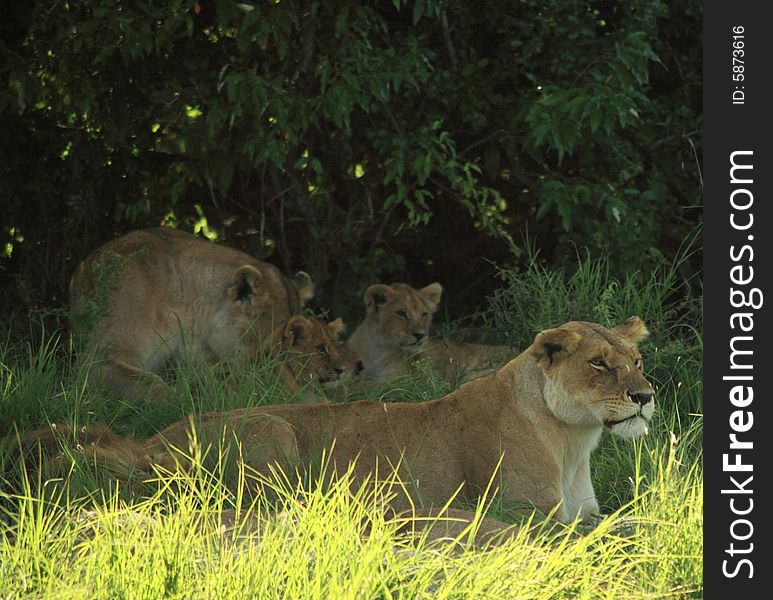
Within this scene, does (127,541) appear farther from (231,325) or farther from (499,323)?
(499,323)

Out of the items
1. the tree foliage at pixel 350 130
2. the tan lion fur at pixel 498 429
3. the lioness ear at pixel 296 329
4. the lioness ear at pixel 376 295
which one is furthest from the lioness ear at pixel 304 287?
the tan lion fur at pixel 498 429

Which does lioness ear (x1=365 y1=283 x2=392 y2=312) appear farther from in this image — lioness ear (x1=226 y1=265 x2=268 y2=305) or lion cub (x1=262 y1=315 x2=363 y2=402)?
lion cub (x1=262 y1=315 x2=363 y2=402)

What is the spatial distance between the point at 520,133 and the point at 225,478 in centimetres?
379

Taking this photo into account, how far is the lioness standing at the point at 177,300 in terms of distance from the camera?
7.07 meters

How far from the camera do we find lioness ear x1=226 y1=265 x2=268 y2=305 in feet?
23.7

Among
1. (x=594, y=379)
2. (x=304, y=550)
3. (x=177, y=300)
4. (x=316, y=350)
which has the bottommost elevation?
(x=304, y=550)

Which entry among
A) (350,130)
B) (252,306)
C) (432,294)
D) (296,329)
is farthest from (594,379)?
(350,130)

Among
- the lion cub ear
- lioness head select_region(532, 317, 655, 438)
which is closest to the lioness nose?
lioness head select_region(532, 317, 655, 438)

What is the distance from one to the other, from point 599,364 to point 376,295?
3.24 meters

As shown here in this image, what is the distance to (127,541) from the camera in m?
3.76

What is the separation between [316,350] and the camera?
6832mm

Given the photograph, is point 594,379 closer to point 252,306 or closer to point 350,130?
point 252,306

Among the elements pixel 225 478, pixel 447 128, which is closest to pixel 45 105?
pixel 447 128

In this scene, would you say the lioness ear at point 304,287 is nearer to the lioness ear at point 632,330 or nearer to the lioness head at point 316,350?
the lioness head at point 316,350
